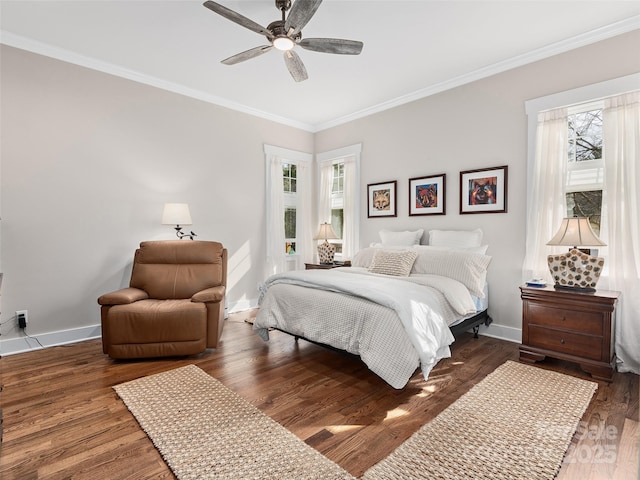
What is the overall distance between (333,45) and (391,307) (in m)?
1.98

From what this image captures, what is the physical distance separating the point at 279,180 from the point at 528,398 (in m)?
4.17

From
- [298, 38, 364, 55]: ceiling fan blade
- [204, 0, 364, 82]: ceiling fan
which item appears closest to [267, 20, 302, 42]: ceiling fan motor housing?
[204, 0, 364, 82]: ceiling fan

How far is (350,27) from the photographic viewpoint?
2.95 metres

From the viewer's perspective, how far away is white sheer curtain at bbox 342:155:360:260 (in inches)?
202

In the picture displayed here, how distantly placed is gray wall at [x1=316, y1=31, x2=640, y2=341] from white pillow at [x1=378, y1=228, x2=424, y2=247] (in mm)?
Answer: 122

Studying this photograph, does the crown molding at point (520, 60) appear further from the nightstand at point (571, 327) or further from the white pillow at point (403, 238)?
the nightstand at point (571, 327)

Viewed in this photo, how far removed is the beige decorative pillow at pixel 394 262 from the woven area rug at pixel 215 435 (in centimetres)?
190

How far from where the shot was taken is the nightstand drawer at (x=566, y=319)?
2637 millimetres

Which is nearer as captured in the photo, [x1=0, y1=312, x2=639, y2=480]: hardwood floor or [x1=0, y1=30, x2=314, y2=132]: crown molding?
[x1=0, y1=312, x2=639, y2=480]: hardwood floor

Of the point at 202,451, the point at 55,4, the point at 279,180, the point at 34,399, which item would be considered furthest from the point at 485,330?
the point at 55,4

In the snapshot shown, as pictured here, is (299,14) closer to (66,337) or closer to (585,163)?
(585,163)

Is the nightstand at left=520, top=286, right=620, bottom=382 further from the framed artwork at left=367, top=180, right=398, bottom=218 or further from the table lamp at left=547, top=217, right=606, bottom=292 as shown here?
the framed artwork at left=367, top=180, right=398, bottom=218

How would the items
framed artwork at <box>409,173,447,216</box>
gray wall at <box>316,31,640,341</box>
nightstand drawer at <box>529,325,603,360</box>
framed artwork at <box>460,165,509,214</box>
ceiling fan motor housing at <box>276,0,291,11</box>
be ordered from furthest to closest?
framed artwork at <box>409,173,447,216</box> < framed artwork at <box>460,165,509,214</box> < gray wall at <box>316,31,640,341</box> < nightstand drawer at <box>529,325,603,360</box> < ceiling fan motor housing at <box>276,0,291,11</box>

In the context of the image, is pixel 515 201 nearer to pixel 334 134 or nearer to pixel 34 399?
pixel 334 134
